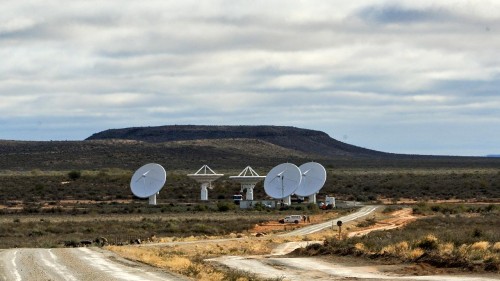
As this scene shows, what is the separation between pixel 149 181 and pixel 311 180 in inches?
676

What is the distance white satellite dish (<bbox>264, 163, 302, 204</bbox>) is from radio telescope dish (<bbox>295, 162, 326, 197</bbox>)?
131 inches

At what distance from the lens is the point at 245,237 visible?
68.6 meters

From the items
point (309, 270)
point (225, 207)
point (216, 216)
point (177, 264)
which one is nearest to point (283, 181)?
point (225, 207)

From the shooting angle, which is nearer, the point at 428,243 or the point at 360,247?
the point at 428,243

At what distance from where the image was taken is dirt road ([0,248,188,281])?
116ft

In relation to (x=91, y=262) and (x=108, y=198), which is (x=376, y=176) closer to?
(x=108, y=198)

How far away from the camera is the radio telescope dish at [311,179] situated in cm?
10650

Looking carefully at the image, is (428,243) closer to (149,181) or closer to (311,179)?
(311,179)

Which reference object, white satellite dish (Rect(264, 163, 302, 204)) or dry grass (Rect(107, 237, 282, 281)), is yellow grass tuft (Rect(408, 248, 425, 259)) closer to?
dry grass (Rect(107, 237, 282, 281))

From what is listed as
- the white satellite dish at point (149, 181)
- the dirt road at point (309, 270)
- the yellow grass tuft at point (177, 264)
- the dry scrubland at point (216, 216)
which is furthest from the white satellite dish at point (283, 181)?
→ the yellow grass tuft at point (177, 264)

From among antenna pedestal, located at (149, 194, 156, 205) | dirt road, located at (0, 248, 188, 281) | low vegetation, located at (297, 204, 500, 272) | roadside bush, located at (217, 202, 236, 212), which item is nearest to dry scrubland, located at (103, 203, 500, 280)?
low vegetation, located at (297, 204, 500, 272)

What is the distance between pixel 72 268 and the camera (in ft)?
128

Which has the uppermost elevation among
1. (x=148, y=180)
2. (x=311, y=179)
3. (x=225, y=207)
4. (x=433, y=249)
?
(x=148, y=180)

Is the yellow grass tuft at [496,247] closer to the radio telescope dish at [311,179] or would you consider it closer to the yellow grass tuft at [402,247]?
the yellow grass tuft at [402,247]
